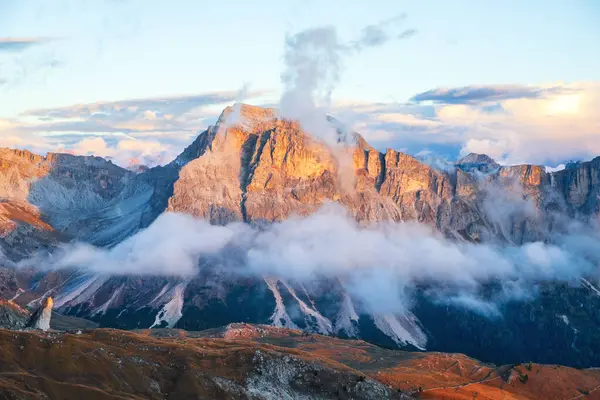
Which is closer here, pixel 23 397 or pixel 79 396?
pixel 23 397

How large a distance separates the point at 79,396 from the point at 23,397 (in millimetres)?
18725

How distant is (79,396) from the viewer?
19775 cm

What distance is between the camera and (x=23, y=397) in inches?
7146
